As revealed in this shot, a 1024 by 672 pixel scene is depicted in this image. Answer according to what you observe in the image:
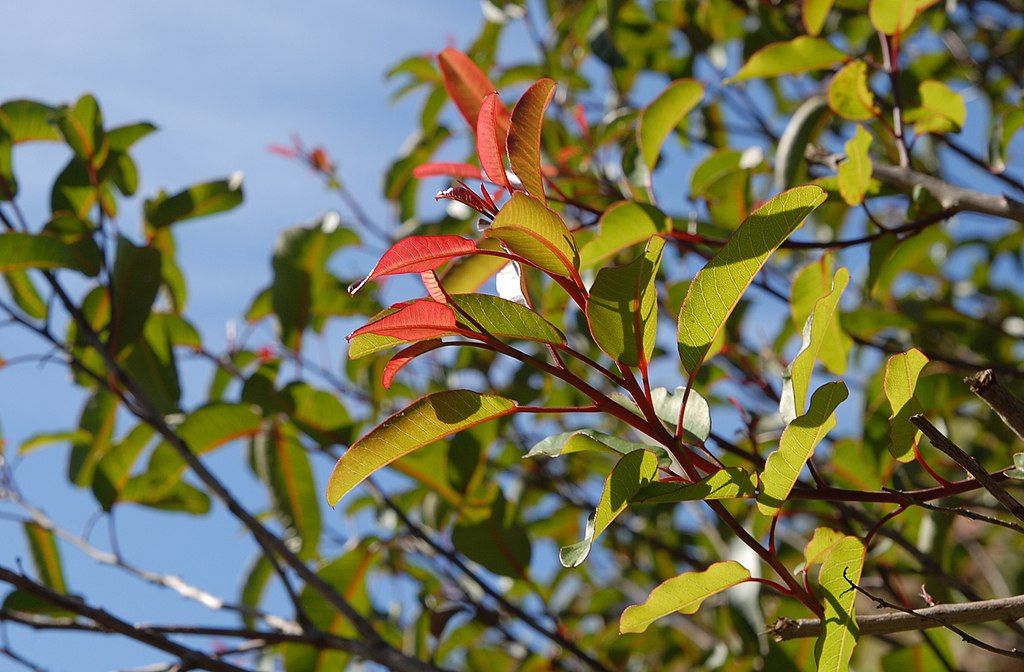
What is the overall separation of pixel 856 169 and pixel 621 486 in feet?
2.25

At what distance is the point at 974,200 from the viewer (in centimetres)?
132

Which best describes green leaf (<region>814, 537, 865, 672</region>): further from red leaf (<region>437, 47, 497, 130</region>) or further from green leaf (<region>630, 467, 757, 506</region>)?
red leaf (<region>437, 47, 497, 130</region>)

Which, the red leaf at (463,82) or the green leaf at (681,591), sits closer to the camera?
the green leaf at (681,591)

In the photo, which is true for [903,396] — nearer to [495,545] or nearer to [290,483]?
[495,545]

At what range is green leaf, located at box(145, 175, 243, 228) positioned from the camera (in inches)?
73.1

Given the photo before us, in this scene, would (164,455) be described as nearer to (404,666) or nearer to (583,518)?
(404,666)

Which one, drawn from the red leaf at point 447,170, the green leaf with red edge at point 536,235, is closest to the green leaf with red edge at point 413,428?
the green leaf with red edge at point 536,235

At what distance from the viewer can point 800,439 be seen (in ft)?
2.63

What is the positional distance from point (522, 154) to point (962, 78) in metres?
2.25

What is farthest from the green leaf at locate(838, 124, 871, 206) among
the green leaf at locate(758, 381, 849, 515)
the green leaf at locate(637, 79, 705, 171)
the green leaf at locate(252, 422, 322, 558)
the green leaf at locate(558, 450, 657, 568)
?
the green leaf at locate(252, 422, 322, 558)

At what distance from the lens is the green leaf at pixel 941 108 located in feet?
4.63

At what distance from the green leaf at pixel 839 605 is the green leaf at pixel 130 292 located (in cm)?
125

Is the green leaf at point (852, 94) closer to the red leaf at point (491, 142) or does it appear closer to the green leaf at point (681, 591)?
the red leaf at point (491, 142)

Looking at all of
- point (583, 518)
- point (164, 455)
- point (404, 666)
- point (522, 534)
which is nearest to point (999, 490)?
point (404, 666)
